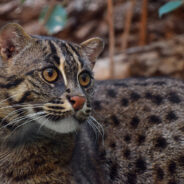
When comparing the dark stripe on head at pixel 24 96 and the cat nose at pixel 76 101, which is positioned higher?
the dark stripe on head at pixel 24 96

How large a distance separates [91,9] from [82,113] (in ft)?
22.3

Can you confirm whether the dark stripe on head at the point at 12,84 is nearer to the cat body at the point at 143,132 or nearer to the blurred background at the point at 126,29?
the cat body at the point at 143,132

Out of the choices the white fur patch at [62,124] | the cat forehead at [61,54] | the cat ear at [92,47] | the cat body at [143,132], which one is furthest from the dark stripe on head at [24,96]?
the cat body at [143,132]

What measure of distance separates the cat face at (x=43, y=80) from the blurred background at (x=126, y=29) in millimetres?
3949

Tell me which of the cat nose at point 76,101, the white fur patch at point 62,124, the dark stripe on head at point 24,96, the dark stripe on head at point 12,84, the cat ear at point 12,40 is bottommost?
the white fur patch at point 62,124

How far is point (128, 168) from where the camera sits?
13.0 feet

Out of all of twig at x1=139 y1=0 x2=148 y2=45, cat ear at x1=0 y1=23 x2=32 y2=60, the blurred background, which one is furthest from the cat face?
twig at x1=139 y1=0 x2=148 y2=45

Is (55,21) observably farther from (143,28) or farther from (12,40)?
(143,28)

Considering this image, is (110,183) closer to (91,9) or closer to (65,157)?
(65,157)

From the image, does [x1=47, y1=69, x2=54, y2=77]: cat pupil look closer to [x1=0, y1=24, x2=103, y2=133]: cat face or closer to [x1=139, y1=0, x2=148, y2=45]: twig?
[x1=0, y1=24, x2=103, y2=133]: cat face

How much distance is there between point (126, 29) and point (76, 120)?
539cm

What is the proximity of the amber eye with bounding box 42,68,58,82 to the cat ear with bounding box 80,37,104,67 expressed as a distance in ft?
2.70

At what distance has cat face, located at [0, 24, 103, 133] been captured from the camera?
10.1ft

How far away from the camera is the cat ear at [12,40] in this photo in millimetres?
3336
